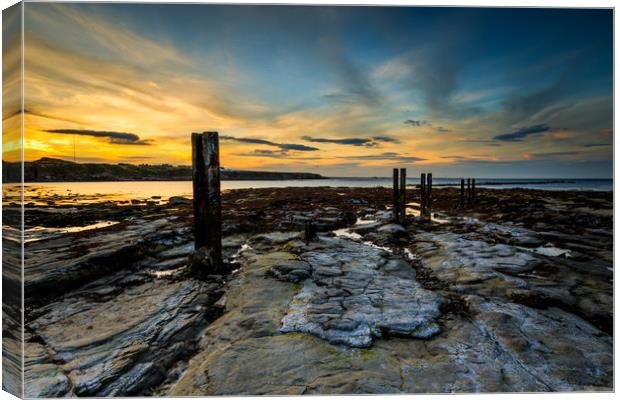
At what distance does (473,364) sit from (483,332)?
0.82m

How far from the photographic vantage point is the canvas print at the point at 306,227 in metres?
3.04

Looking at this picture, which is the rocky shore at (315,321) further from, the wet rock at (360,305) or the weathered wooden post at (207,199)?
the weathered wooden post at (207,199)

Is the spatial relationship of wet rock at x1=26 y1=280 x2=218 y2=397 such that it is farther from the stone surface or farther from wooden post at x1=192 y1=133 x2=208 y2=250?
wooden post at x1=192 y1=133 x2=208 y2=250

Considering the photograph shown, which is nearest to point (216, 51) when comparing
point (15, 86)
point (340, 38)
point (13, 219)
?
point (340, 38)

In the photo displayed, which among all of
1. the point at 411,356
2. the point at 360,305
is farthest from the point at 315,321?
the point at 411,356

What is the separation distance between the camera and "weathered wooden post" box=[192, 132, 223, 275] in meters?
5.93

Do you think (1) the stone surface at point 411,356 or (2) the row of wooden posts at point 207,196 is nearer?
(1) the stone surface at point 411,356

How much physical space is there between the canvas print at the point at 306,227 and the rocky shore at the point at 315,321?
0.09ft

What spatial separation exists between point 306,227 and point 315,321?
16.9 feet

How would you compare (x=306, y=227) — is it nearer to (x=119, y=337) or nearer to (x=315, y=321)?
(x=315, y=321)

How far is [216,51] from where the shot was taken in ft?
17.7

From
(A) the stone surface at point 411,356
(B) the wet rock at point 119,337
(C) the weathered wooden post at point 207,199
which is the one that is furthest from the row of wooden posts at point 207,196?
(A) the stone surface at point 411,356

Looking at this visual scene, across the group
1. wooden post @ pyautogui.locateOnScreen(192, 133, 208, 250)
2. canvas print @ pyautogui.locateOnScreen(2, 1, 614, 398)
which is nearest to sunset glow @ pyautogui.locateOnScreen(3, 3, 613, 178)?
canvas print @ pyautogui.locateOnScreen(2, 1, 614, 398)

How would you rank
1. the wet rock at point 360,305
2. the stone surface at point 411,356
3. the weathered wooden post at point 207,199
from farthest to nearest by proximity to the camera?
the weathered wooden post at point 207,199
the wet rock at point 360,305
the stone surface at point 411,356
